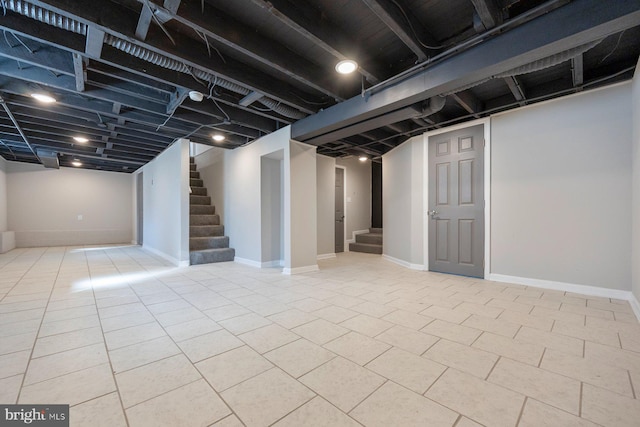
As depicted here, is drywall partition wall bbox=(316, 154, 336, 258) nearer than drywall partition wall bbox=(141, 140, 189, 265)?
No

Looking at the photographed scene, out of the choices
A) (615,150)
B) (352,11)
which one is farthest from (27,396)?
(615,150)

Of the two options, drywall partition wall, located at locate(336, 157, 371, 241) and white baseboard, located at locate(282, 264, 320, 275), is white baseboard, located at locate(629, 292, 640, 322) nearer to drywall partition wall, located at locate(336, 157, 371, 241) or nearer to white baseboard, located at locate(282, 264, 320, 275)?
white baseboard, located at locate(282, 264, 320, 275)

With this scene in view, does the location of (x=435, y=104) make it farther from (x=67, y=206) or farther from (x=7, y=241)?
(x=67, y=206)

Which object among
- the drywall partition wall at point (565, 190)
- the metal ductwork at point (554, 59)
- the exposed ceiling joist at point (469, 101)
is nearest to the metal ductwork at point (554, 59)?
the metal ductwork at point (554, 59)

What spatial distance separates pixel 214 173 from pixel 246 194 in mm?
1914

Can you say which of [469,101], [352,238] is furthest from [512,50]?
[352,238]

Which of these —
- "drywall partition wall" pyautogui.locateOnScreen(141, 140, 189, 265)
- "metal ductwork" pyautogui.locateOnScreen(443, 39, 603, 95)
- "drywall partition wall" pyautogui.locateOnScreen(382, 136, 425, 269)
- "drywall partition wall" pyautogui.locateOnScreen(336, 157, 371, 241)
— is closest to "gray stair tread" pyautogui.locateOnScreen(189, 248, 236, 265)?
"drywall partition wall" pyautogui.locateOnScreen(141, 140, 189, 265)

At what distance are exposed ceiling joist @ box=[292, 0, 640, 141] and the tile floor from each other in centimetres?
220

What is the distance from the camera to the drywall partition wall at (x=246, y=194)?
4.81m

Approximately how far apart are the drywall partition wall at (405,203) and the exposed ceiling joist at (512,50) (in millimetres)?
1865

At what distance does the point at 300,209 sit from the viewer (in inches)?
176

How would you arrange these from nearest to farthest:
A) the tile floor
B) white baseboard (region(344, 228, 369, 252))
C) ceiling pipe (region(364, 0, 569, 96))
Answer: the tile floor, ceiling pipe (region(364, 0, 569, 96)), white baseboard (region(344, 228, 369, 252))

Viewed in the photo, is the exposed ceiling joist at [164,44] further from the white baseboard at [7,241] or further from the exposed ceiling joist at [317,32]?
the white baseboard at [7,241]

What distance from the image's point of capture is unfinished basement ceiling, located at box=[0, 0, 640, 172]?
1.96 m
